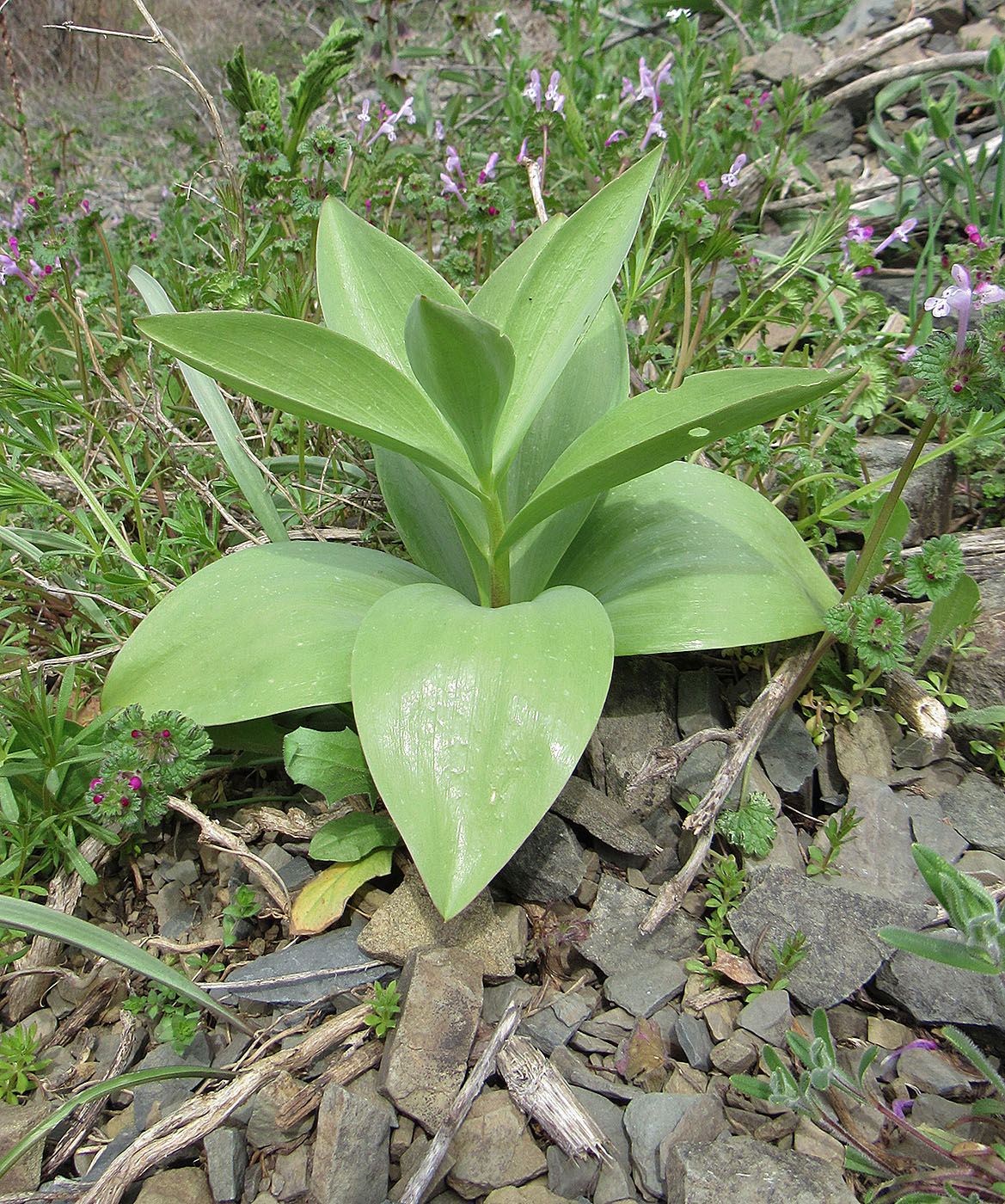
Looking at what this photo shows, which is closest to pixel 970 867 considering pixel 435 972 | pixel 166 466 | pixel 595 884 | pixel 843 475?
pixel 595 884

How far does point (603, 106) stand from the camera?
318 centimetres

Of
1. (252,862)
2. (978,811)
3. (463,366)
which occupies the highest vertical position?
(463,366)

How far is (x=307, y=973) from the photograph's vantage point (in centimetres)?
129

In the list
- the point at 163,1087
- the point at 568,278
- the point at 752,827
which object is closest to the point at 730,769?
the point at 752,827

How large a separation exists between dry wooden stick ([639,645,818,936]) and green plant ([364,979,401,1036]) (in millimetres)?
393

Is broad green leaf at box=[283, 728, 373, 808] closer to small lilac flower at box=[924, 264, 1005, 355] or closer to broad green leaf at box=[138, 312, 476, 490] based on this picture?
broad green leaf at box=[138, 312, 476, 490]

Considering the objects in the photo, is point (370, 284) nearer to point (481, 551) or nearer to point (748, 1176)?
point (481, 551)

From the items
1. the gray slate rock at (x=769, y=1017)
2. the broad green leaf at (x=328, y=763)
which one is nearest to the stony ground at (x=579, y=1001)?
the gray slate rock at (x=769, y=1017)

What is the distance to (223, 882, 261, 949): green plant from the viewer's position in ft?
4.50

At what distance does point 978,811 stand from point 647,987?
2.28 feet

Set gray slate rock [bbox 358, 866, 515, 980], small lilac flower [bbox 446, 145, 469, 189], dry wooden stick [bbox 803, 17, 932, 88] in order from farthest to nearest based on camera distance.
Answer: dry wooden stick [bbox 803, 17, 932, 88]
small lilac flower [bbox 446, 145, 469, 189]
gray slate rock [bbox 358, 866, 515, 980]

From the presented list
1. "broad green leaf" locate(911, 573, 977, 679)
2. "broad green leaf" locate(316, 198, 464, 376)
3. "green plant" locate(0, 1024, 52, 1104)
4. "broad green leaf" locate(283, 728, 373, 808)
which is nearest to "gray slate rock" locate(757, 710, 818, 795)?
"broad green leaf" locate(911, 573, 977, 679)

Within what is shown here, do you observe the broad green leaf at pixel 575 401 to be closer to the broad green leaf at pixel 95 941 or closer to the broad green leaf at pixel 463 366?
the broad green leaf at pixel 463 366

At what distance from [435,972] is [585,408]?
1047mm
